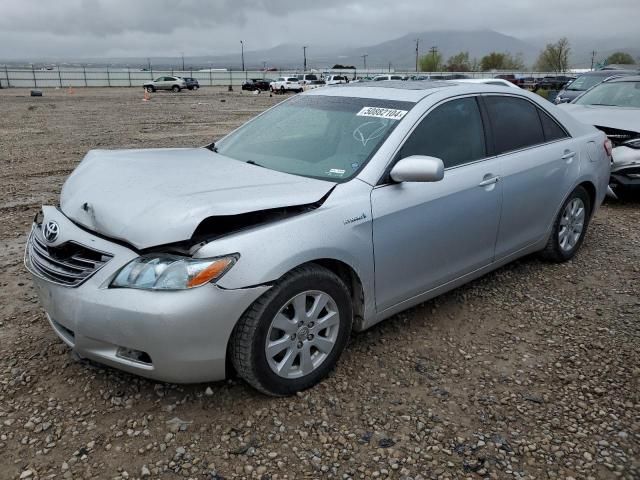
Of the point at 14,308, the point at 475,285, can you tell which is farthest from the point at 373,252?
the point at 14,308

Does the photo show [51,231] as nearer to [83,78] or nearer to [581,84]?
[581,84]

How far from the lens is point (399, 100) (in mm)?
3662

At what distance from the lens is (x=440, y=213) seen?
3451 millimetres

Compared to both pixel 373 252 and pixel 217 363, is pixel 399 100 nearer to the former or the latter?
pixel 373 252

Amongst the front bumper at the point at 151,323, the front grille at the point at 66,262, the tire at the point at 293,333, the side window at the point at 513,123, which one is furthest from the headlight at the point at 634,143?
the front grille at the point at 66,262

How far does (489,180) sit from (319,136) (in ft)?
3.94

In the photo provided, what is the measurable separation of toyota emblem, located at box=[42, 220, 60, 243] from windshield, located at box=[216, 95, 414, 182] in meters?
1.25

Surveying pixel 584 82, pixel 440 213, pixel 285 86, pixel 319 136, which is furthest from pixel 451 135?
pixel 285 86

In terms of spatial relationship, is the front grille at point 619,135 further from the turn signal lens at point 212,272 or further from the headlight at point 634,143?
the turn signal lens at point 212,272

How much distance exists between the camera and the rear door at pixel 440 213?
321cm

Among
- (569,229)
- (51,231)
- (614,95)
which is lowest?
(569,229)

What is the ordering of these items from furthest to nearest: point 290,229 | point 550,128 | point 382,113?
point 550,128, point 382,113, point 290,229

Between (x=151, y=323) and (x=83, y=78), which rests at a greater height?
(x=83, y=78)

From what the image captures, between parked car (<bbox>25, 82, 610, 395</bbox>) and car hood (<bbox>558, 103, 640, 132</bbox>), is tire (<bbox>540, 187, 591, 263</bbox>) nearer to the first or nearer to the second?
parked car (<bbox>25, 82, 610, 395</bbox>)
